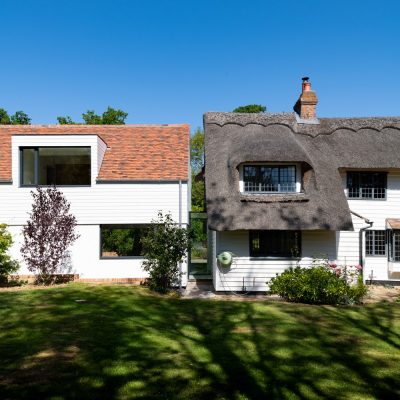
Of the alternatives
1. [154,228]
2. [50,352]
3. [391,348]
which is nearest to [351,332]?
[391,348]

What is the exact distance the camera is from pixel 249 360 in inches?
313

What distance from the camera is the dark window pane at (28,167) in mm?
17953

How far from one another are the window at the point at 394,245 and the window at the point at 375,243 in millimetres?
298

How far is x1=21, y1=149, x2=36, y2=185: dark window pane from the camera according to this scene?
17953mm

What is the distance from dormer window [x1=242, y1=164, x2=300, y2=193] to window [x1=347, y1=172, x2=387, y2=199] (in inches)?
132

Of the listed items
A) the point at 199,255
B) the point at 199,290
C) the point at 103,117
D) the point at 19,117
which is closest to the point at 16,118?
the point at 19,117

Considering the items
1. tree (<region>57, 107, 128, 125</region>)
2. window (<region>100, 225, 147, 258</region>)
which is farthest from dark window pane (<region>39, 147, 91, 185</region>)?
tree (<region>57, 107, 128, 125</region>)

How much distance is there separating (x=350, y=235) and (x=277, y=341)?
31.2 feet

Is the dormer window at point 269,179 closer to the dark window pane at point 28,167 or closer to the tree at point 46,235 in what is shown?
A: the tree at point 46,235

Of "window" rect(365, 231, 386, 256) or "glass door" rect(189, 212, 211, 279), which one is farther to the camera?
"glass door" rect(189, 212, 211, 279)

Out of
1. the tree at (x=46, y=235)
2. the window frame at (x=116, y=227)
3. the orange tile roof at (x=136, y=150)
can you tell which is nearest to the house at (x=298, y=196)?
the orange tile roof at (x=136, y=150)

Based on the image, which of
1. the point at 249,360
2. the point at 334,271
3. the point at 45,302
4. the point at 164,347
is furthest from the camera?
the point at 334,271

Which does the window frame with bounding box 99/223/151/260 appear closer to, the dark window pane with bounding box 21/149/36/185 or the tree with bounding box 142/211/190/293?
the tree with bounding box 142/211/190/293

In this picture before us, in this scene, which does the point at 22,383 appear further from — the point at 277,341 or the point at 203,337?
the point at 277,341
